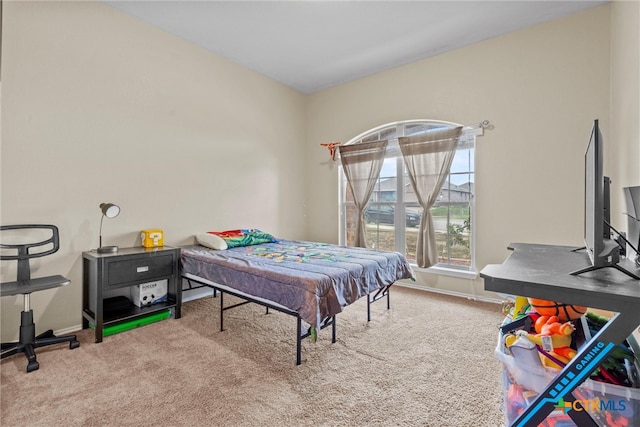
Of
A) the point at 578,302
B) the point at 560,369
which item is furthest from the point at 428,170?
the point at 578,302

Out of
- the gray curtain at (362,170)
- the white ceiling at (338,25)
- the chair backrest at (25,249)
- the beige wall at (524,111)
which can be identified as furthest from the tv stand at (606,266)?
the chair backrest at (25,249)

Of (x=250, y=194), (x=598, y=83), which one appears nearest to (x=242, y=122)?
(x=250, y=194)

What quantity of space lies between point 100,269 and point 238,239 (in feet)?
4.26

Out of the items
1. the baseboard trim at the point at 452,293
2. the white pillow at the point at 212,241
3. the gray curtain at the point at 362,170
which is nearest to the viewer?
the white pillow at the point at 212,241

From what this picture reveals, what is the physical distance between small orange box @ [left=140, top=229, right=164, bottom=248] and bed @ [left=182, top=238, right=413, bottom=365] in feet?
0.88

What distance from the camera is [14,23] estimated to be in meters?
2.25

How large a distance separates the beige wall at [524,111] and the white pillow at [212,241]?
2.53 m

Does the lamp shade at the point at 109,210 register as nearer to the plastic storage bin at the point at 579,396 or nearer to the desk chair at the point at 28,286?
the desk chair at the point at 28,286

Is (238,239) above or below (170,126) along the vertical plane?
below

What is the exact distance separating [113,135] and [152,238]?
3.44 ft

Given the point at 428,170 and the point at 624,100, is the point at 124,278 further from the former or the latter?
the point at 624,100

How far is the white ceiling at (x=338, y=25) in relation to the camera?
2.71m

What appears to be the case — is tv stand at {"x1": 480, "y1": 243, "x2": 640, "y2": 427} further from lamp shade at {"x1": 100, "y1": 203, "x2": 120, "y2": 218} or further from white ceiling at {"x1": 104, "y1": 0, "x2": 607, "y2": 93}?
lamp shade at {"x1": 100, "y1": 203, "x2": 120, "y2": 218}

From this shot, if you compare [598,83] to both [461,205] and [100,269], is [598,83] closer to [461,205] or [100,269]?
[461,205]
